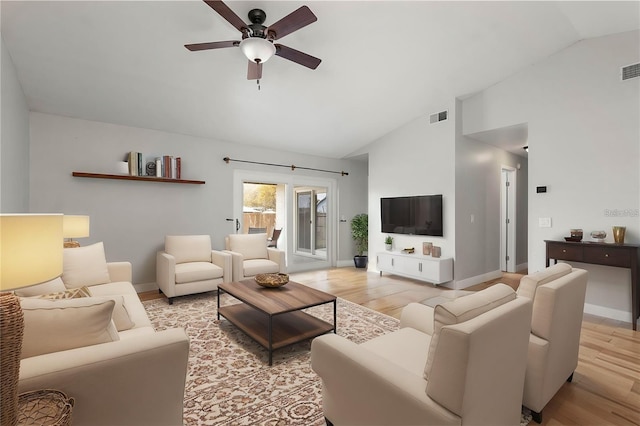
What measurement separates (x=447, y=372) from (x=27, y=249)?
4.80 ft

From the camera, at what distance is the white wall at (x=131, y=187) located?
3.89 meters

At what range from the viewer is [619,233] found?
330cm

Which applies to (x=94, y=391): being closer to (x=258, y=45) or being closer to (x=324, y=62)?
(x=258, y=45)

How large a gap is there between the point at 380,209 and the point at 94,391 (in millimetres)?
5215

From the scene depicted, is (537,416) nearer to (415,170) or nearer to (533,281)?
(533,281)

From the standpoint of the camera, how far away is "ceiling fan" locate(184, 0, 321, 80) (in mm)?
2194

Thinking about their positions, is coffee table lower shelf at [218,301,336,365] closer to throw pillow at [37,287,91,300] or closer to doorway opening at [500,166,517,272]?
throw pillow at [37,287,91,300]

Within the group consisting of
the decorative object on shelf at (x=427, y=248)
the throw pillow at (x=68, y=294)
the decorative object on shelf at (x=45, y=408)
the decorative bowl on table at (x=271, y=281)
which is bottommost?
the decorative bowl on table at (x=271, y=281)

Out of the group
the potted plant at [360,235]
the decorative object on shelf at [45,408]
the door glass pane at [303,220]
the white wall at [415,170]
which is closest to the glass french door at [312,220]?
the door glass pane at [303,220]

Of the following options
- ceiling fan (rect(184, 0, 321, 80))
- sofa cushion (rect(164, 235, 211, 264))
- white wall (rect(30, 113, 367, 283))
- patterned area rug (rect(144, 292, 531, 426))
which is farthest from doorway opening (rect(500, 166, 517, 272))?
sofa cushion (rect(164, 235, 211, 264))

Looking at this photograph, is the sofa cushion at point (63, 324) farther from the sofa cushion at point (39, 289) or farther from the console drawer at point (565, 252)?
the console drawer at point (565, 252)

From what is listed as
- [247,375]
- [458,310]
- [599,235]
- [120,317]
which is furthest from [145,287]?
[599,235]

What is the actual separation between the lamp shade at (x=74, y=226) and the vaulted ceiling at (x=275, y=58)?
1622mm

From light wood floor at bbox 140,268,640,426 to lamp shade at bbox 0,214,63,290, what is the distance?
2.56 meters
